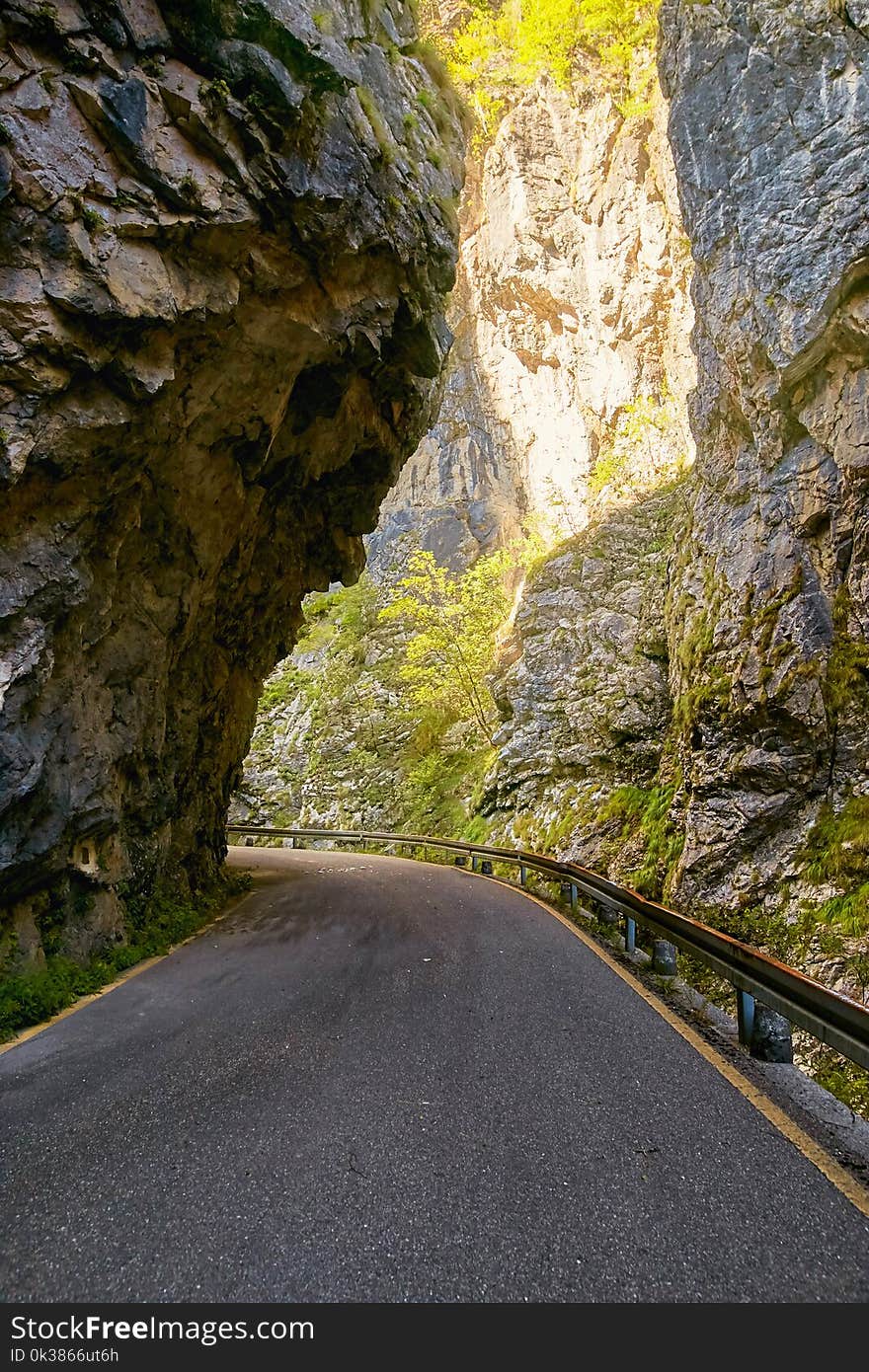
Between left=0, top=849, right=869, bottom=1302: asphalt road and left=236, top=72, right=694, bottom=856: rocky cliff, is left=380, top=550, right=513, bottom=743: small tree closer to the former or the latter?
left=236, top=72, right=694, bottom=856: rocky cliff

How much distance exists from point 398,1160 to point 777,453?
13.6 meters

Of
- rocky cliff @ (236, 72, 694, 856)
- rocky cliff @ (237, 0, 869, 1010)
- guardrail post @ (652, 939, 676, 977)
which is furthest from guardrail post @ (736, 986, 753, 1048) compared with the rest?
rocky cliff @ (236, 72, 694, 856)

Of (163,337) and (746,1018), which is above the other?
(163,337)

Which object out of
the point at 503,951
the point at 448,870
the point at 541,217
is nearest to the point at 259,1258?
the point at 503,951

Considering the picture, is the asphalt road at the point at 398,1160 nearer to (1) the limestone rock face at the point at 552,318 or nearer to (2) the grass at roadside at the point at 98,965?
(2) the grass at roadside at the point at 98,965

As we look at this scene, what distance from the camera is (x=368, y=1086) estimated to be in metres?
4.04

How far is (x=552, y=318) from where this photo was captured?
30234 mm

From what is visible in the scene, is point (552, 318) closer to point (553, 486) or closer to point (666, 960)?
point (553, 486)

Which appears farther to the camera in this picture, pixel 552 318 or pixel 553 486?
pixel 552 318

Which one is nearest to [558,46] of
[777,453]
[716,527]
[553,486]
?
[553,486]

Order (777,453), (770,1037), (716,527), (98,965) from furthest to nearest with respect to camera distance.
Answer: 1. (716,527)
2. (777,453)
3. (98,965)
4. (770,1037)

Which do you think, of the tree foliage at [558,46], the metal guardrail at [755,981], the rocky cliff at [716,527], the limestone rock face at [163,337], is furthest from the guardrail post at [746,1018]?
the tree foliage at [558,46]

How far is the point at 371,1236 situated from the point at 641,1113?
174cm

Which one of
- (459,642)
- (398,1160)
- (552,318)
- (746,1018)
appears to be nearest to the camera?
(398,1160)
